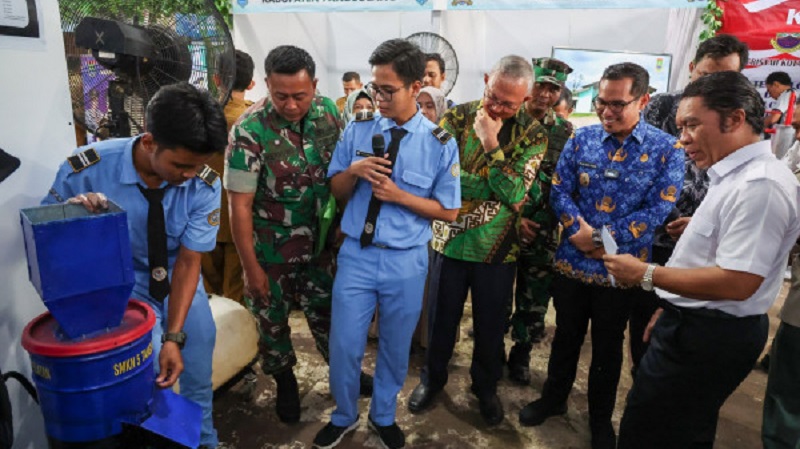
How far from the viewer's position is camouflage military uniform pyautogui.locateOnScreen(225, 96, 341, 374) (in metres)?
2.32

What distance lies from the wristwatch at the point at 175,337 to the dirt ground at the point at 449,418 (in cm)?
97

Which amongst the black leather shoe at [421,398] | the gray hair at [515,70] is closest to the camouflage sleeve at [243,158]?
the gray hair at [515,70]

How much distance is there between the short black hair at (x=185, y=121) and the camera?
1484mm

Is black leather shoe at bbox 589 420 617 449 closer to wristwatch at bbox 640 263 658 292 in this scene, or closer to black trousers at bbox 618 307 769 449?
black trousers at bbox 618 307 769 449

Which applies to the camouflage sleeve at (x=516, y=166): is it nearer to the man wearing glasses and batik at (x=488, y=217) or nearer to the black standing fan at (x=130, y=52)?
the man wearing glasses and batik at (x=488, y=217)

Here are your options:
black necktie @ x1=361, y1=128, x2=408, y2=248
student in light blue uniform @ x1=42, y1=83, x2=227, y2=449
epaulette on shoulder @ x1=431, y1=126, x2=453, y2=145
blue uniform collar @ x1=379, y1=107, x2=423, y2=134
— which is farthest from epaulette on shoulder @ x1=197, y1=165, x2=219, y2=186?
epaulette on shoulder @ x1=431, y1=126, x2=453, y2=145

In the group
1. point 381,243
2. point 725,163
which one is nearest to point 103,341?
point 381,243

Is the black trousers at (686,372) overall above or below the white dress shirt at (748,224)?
below

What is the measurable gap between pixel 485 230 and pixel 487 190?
19 centimetres

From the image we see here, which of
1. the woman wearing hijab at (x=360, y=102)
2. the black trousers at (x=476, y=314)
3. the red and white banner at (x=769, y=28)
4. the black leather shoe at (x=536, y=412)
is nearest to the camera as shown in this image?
the black trousers at (x=476, y=314)

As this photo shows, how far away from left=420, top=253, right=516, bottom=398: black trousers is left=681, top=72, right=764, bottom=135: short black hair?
3.92ft

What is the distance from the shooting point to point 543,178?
9.39 feet

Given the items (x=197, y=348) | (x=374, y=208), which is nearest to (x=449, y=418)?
(x=374, y=208)

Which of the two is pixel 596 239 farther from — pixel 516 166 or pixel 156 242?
pixel 156 242
